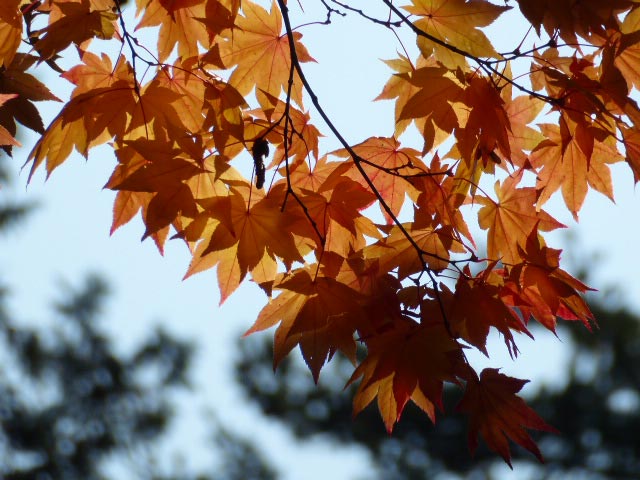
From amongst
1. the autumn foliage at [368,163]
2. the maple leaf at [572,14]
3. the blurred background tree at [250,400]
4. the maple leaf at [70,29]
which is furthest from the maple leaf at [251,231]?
the blurred background tree at [250,400]

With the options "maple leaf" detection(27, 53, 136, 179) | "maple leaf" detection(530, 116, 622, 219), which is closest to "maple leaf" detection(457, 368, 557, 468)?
"maple leaf" detection(530, 116, 622, 219)

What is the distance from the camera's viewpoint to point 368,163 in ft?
3.80

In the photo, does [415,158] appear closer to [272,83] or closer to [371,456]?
[272,83]

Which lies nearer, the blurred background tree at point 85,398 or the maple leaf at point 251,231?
the maple leaf at point 251,231

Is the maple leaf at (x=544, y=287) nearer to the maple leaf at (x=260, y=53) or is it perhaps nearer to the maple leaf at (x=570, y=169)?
the maple leaf at (x=570, y=169)

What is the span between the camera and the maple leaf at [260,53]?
1.26 meters

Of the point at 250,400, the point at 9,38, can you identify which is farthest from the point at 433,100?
the point at 250,400

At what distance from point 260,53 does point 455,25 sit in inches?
15.4

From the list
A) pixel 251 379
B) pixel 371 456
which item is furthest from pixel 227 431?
pixel 371 456

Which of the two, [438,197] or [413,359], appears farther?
[438,197]

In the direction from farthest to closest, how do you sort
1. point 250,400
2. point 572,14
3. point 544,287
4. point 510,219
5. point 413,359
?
point 250,400 → point 510,219 → point 544,287 → point 413,359 → point 572,14

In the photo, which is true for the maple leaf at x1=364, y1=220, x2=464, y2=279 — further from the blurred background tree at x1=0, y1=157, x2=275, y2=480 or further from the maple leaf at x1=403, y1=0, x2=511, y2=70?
the blurred background tree at x1=0, y1=157, x2=275, y2=480

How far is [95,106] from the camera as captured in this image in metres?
1.17

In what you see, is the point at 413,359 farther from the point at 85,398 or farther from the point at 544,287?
the point at 85,398
